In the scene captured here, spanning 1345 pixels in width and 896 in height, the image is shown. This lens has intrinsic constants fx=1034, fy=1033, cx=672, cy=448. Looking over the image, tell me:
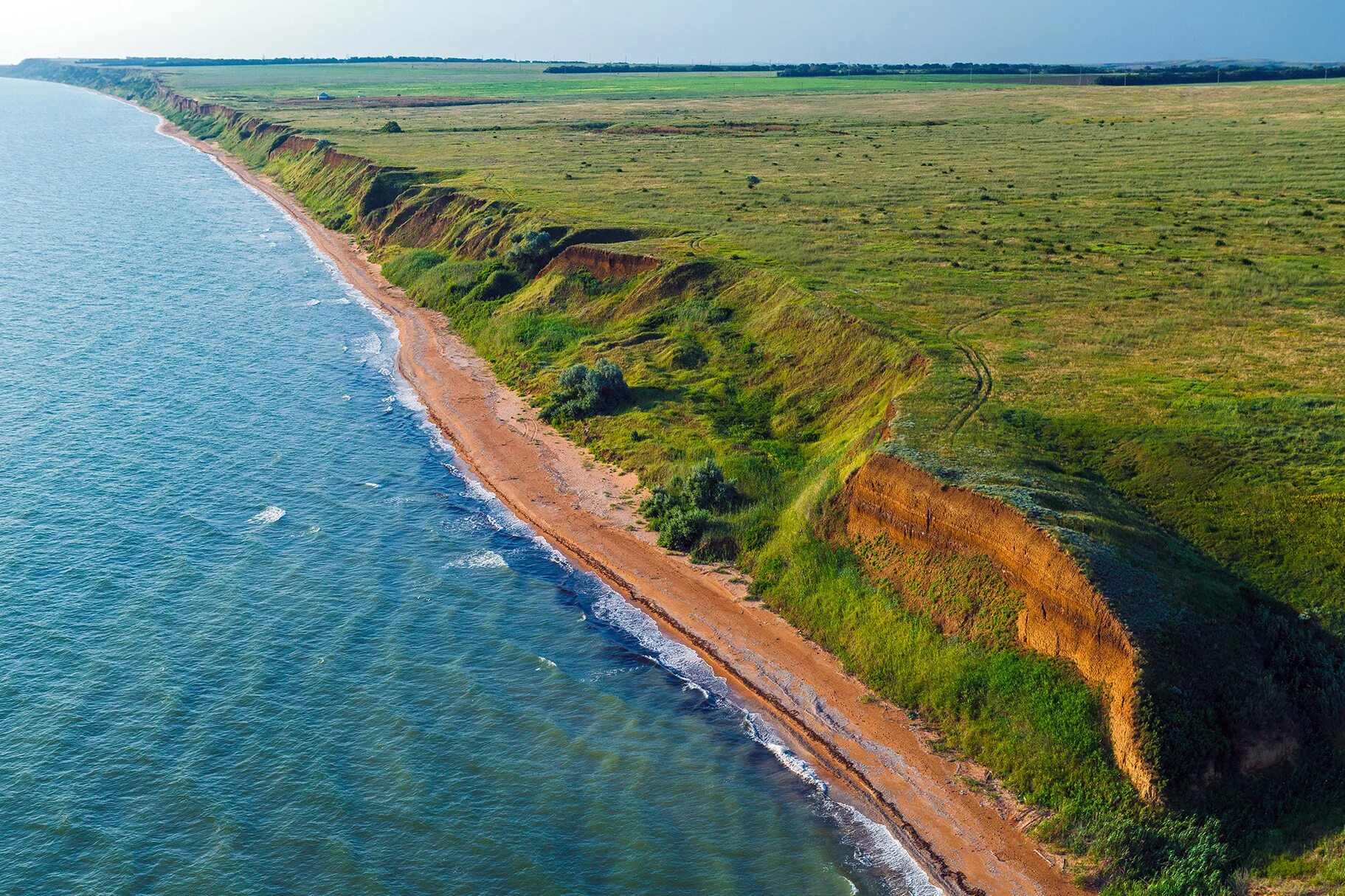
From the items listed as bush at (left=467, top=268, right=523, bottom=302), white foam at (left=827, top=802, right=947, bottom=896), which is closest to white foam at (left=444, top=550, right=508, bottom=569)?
white foam at (left=827, top=802, right=947, bottom=896)

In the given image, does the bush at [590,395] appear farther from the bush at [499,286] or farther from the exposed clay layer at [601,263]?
the bush at [499,286]

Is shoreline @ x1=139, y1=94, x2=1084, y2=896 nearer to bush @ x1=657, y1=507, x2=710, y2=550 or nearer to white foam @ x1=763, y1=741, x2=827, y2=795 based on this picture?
white foam @ x1=763, y1=741, x2=827, y2=795

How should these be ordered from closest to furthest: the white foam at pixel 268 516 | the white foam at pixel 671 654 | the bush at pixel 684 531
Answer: the white foam at pixel 671 654
the bush at pixel 684 531
the white foam at pixel 268 516

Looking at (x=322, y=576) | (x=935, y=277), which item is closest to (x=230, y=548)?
(x=322, y=576)

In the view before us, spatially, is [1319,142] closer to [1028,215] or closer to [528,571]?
[1028,215]

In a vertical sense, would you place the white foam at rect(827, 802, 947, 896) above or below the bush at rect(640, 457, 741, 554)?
below

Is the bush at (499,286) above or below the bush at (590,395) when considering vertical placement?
above

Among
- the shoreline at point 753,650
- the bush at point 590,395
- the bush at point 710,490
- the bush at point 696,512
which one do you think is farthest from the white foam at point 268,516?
the bush at point 710,490
